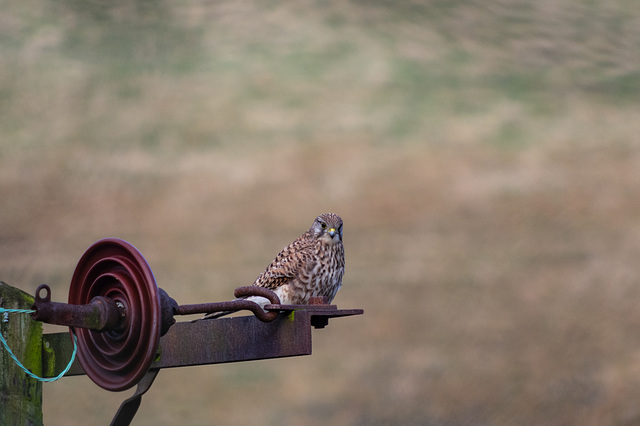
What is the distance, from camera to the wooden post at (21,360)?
237cm

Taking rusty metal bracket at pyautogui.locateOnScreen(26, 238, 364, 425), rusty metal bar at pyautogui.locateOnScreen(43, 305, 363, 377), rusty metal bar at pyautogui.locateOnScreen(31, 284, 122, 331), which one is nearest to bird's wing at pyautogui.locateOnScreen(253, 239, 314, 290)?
rusty metal bracket at pyautogui.locateOnScreen(26, 238, 364, 425)

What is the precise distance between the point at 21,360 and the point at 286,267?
5.25 ft

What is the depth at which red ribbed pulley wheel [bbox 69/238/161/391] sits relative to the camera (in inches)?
81.1

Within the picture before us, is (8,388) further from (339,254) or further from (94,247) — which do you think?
(339,254)

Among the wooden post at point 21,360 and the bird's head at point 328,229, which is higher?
the bird's head at point 328,229

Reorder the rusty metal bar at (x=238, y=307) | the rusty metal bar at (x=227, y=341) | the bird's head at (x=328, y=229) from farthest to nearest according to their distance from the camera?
the bird's head at (x=328, y=229) → the rusty metal bar at (x=227, y=341) → the rusty metal bar at (x=238, y=307)

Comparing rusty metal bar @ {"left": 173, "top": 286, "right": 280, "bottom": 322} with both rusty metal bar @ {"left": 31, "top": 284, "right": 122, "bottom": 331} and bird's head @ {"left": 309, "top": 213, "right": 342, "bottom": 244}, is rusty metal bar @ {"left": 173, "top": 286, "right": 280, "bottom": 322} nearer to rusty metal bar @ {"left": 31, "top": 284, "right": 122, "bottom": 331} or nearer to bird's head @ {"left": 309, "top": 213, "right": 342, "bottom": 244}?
rusty metal bar @ {"left": 31, "top": 284, "right": 122, "bottom": 331}

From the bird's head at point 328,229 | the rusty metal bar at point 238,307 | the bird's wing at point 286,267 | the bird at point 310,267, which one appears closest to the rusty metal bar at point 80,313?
the rusty metal bar at point 238,307

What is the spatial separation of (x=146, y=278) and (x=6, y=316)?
617mm

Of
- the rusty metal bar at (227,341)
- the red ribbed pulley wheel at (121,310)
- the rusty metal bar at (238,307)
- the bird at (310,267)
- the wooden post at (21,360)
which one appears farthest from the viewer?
the bird at (310,267)

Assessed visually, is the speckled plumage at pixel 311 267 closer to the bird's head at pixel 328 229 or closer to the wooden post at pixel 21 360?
the bird's head at pixel 328 229

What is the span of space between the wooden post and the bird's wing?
1.51m

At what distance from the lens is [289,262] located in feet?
12.6

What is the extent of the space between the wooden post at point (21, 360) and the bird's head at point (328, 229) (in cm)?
176
